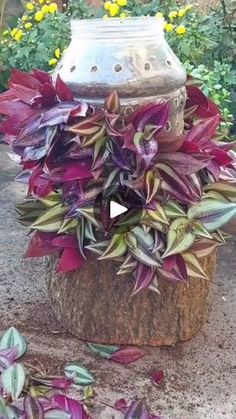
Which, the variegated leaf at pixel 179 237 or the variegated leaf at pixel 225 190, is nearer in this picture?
the variegated leaf at pixel 179 237

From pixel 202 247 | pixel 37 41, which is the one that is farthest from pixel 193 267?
pixel 37 41

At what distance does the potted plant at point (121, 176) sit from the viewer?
1626mm

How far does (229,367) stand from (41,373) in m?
0.54

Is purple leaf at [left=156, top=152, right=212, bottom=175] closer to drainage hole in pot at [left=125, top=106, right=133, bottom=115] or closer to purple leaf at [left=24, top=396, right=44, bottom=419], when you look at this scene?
drainage hole in pot at [left=125, top=106, right=133, bottom=115]

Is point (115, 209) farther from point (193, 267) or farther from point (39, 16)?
point (39, 16)

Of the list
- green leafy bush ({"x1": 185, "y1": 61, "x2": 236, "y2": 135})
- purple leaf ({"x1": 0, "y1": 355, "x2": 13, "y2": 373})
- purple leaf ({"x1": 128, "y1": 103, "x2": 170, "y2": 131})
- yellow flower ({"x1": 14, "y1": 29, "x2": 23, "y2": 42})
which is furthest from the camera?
yellow flower ({"x1": 14, "y1": 29, "x2": 23, "y2": 42})

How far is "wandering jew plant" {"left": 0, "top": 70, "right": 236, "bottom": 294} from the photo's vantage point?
1616mm

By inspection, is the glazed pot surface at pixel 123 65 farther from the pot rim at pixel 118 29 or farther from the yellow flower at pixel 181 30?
the yellow flower at pixel 181 30

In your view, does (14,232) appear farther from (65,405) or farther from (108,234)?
(65,405)

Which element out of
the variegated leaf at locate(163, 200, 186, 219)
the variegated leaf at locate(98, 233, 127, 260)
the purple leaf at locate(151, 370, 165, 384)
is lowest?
the purple leaf at locate(151, 370, 165, 384)

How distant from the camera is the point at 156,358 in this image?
1.87 m

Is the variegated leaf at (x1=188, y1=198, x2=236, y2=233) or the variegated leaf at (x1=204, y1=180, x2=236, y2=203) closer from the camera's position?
the variegated leaf at (x1=188, y1=198, x2=236, y2=233)

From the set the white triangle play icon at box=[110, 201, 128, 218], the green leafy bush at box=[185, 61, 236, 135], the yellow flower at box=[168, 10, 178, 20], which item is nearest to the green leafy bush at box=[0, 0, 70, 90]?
the yellow flower at box=[168, 10, 178, 20]

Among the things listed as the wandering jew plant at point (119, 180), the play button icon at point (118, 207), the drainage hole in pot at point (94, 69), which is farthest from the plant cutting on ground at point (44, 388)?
the drainage hole in pot at point (94, 69)
